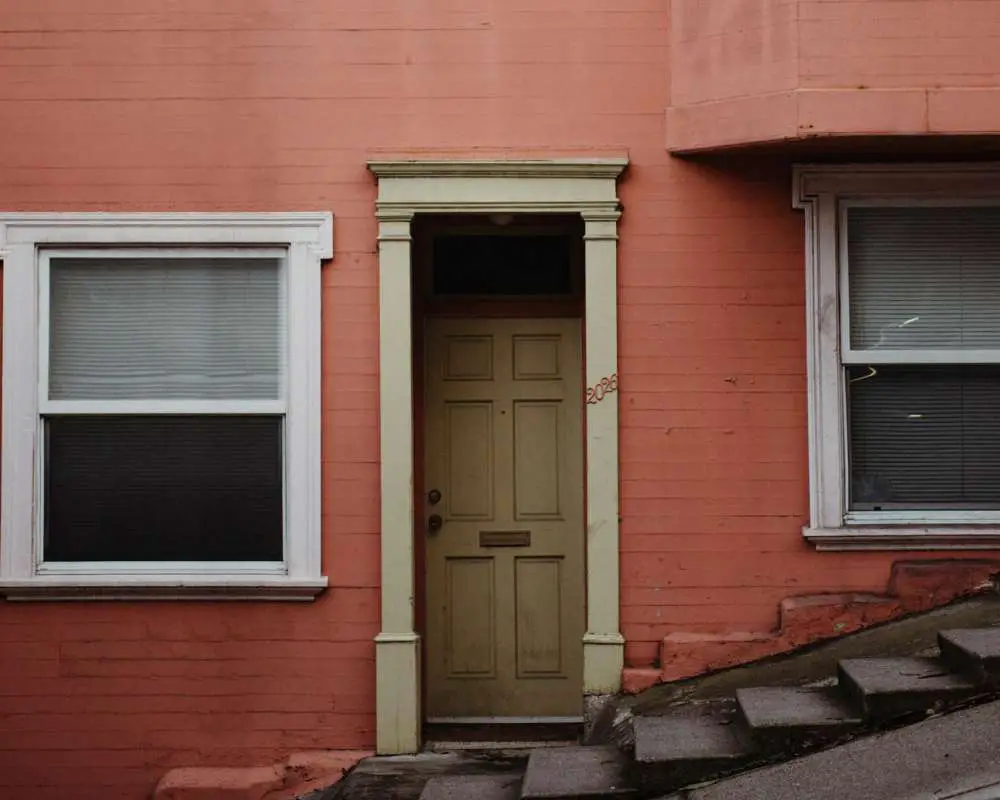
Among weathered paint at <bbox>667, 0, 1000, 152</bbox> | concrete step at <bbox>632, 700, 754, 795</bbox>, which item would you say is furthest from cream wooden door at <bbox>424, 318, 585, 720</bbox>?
weathered paint at <bbox>667, 0, 1000, 152</bbox>

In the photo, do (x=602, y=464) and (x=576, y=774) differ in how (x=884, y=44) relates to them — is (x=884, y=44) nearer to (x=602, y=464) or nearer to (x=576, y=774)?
(x=602, y=464)

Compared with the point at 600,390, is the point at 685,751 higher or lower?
lower

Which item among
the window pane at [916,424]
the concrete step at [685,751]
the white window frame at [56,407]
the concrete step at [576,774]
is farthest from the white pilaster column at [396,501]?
the window pane at [916,424]

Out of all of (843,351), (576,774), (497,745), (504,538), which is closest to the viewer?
(576,774)

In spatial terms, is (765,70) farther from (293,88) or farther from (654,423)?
(293,88)

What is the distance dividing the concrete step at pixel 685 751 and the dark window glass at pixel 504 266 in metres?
2.59

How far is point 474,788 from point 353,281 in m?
2.58

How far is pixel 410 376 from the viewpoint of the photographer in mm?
6109

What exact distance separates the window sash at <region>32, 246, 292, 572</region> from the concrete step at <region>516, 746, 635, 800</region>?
1737mm

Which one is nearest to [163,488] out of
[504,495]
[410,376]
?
[410,376]

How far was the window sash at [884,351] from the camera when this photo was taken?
614 cm

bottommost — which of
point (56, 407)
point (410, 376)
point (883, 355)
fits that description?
point (56, 407)

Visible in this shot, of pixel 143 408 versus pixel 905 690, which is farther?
pixel 143 408

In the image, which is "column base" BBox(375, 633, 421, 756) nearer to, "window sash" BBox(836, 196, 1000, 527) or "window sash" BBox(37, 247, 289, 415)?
"window sash" BBox(37, 247, 289, 415)
